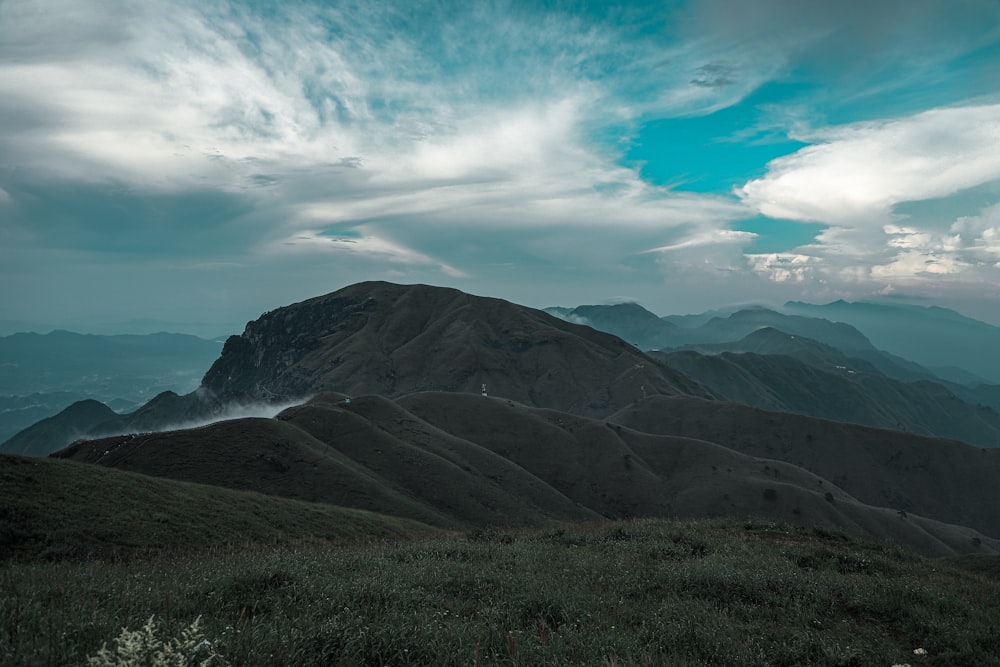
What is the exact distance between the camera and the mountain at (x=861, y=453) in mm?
156625

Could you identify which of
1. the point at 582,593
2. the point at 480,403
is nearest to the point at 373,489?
the point at 582,593

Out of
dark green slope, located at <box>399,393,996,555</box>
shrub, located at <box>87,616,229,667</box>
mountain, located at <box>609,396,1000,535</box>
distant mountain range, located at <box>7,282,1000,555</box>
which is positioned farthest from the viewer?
mountain, located at <box>609,396,1000,535</box>

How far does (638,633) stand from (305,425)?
280 feet

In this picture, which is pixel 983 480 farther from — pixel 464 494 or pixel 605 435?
pixel 464 494

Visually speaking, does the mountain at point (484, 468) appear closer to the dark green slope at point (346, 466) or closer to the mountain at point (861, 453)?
the dark green slope at point (346, 466)

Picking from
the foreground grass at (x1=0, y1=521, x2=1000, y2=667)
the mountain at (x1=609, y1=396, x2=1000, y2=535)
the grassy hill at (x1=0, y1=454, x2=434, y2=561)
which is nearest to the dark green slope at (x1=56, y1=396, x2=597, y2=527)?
the grassy hill at (x1=0, y1=454, x2=434, y2=561)

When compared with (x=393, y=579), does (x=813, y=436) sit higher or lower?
lower

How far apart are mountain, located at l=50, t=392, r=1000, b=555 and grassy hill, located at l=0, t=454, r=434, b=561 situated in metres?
29.1

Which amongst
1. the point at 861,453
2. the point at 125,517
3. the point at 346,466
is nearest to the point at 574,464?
the point at 346,466

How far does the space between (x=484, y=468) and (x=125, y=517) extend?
69.2m

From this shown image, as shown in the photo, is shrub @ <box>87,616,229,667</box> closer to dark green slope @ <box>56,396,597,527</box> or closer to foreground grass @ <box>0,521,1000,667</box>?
foreground grass @ <box>0,521,1000,667</box>

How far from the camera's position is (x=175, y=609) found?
7.08 meters

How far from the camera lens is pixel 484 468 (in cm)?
8869

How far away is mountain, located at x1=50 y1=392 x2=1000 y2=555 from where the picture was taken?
60.7 metres
